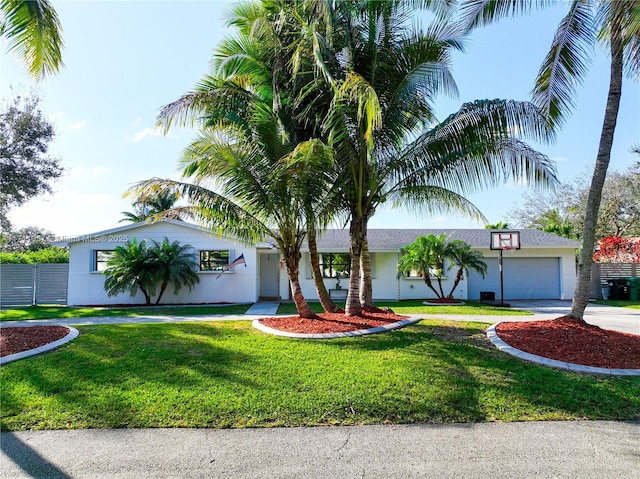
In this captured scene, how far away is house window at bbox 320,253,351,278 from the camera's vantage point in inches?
675

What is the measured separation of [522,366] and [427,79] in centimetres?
588

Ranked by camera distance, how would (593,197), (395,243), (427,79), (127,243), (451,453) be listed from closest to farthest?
(451,453) < (593,197) < (427,79) < (127,243) < (395,243)

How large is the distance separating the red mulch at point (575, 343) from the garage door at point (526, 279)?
10644 millimetres

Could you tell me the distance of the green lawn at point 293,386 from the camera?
4.19m

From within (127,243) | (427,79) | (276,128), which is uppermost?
(427,79)

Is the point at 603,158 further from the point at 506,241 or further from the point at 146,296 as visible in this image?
the point at 146,296

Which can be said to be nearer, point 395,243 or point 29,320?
point 29,320

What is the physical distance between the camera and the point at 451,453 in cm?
340

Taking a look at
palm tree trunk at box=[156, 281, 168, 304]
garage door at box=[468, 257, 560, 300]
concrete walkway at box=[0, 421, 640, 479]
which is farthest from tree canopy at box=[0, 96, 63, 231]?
garage door at box=[468, 257, 560, 300]

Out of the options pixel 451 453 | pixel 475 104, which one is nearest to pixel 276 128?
pixel 475 104

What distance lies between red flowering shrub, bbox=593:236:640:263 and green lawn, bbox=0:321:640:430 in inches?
680

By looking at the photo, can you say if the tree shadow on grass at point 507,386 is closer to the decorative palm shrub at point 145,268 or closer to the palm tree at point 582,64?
the palm tree at point 582,64

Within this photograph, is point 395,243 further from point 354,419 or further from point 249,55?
point 354,419

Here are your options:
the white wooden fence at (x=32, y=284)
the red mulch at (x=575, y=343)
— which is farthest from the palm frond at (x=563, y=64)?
the white wooden fence at (x=32, y=284)
